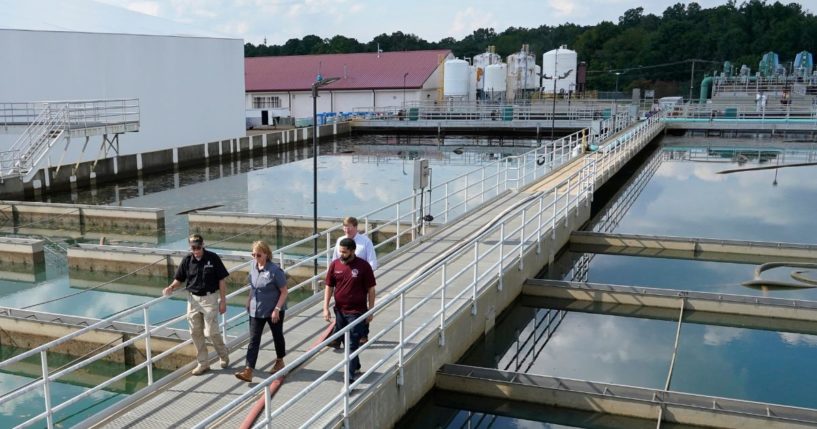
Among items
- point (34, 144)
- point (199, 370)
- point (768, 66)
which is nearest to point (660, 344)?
point (199, 370)

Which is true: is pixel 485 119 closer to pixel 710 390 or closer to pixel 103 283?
pixel 103 283

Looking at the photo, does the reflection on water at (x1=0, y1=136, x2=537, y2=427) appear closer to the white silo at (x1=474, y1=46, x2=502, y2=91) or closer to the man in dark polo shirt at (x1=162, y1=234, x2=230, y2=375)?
the man in dark polo shirt at (x1=162, y1=234, x2=230, y2=375)

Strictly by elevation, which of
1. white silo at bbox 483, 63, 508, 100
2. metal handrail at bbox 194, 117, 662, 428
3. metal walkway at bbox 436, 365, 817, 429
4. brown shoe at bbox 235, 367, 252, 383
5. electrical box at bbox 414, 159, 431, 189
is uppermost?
white silo at bbox 483, 63, 508, 100

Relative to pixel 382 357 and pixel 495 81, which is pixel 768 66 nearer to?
pixel 495 81

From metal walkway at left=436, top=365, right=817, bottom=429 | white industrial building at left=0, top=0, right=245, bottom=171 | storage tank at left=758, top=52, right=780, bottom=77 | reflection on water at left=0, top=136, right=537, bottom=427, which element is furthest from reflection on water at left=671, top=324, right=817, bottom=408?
storage tank at left=758, top=52, right=780, bottom=77

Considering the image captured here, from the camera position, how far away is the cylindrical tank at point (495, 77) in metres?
67.9

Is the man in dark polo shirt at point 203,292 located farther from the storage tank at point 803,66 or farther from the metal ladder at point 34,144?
the storage tank at point 803,66

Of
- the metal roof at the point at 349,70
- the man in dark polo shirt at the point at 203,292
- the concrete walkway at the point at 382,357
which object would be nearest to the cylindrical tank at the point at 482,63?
the metal roof at the point at 349,70

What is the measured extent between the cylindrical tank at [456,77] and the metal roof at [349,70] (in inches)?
93.8

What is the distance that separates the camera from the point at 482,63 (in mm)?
77688

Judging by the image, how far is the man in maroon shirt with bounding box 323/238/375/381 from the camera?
7.53m

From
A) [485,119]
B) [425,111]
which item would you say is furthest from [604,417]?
[425,111]

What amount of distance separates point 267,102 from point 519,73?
25416mm

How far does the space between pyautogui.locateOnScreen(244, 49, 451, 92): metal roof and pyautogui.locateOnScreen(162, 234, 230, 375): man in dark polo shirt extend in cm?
6034
